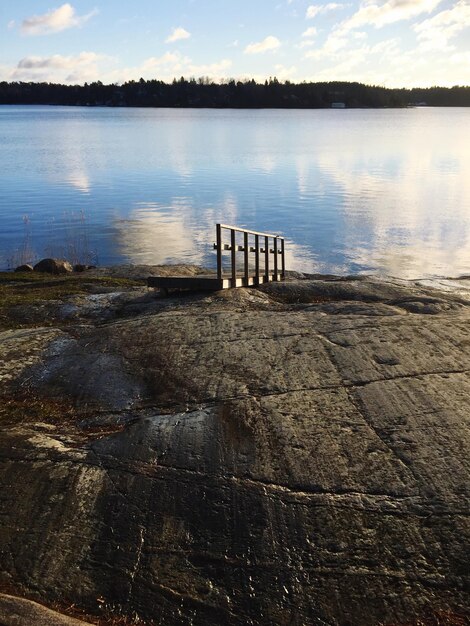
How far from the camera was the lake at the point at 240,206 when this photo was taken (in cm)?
2375

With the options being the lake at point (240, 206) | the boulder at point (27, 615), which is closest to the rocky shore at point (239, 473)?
the boulder at point (27, 615)

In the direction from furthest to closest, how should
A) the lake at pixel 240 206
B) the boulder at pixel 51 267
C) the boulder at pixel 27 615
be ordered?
the lake at pixel 240 206 < the boulder at pixel 51 267 < the boulder at pixel 27 615

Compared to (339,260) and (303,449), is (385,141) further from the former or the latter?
(303,449)

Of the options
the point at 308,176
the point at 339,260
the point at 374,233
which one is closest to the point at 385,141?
the point at 308,176

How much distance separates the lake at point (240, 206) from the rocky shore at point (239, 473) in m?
15.0

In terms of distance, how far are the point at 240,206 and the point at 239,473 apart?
29.1 metres

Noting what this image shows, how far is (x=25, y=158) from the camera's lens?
54.5 meters

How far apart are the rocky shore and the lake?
49.3 feet

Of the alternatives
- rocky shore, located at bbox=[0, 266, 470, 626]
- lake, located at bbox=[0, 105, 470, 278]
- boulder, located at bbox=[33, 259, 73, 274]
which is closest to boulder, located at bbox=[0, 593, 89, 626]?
rocky shore, located at bbox=[0, 266, 470, 626]

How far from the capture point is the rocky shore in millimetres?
3859

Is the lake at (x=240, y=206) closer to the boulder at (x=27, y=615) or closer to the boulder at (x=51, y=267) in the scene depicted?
the boulder at (x=51, y=267)

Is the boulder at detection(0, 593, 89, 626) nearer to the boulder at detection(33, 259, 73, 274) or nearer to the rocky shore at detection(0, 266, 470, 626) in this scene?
the rocky shore at detection(0, 266, 470, 626)

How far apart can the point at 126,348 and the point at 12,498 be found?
296 centimetres

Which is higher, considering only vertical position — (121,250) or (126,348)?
(126,348)
